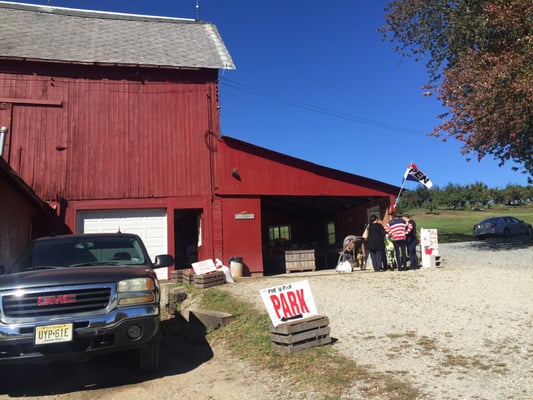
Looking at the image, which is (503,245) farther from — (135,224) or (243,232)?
(135,224)

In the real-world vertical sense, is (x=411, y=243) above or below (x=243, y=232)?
below

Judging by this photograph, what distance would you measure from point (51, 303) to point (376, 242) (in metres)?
10.6

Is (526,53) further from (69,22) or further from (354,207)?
(69,22)

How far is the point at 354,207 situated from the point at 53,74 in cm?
1271

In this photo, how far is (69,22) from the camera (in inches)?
686

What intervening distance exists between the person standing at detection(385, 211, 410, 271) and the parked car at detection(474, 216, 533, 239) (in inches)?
749

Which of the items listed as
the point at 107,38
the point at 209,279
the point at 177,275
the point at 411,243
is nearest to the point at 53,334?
the point at 209,279

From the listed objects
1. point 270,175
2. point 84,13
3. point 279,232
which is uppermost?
point 84,13

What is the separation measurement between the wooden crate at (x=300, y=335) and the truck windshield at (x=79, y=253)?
2.11 m

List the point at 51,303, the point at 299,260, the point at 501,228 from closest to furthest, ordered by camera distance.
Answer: the point at 51,303 < the point at 299,260 < the point at 501,228

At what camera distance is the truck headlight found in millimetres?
4957

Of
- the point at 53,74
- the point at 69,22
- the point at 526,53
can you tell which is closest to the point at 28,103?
the point at 53,74

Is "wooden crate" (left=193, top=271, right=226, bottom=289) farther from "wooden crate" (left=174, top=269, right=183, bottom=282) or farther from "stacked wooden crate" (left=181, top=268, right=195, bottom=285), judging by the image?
"wooden crate" (left=174, top=269, right=183, bottom=282)

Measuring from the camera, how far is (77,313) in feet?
15.6
